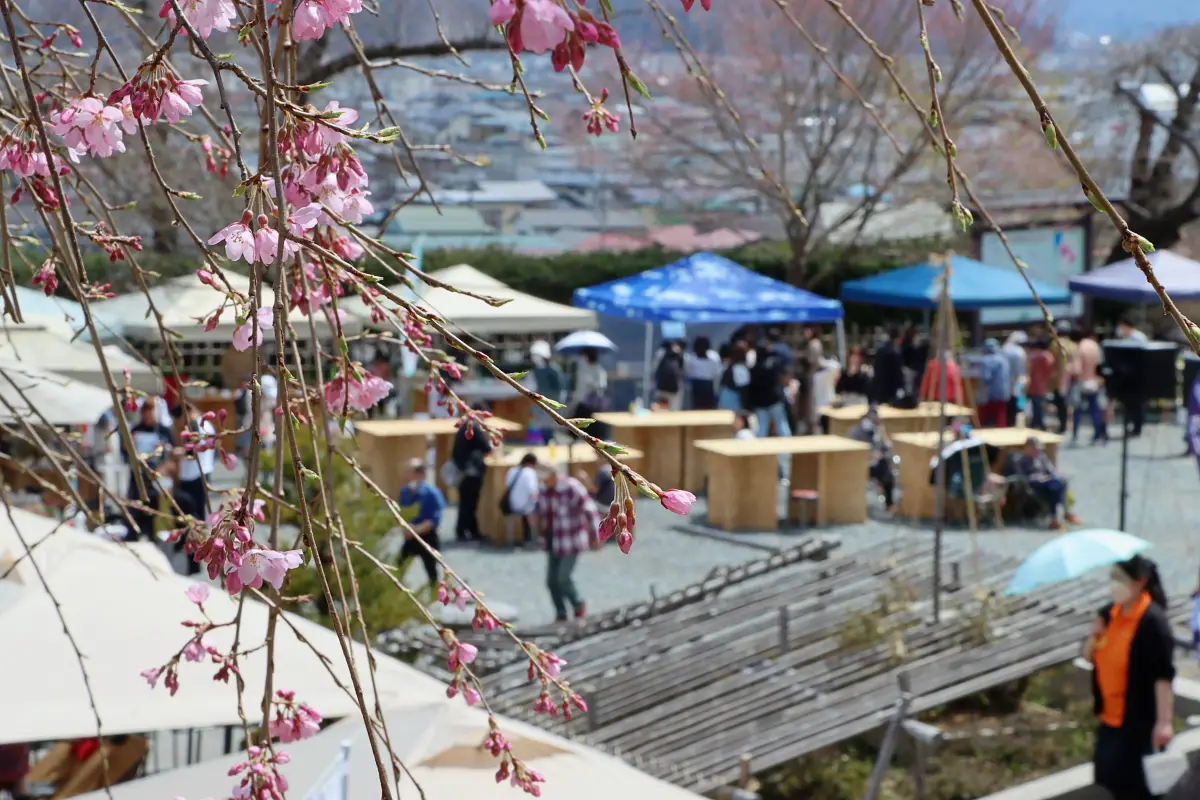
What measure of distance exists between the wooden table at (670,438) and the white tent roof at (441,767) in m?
11.1

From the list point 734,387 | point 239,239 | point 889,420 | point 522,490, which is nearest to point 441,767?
point 239,239

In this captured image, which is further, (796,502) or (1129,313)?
(1129,313)

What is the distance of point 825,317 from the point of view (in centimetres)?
1769

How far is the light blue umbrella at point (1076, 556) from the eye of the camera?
6844 millimetres

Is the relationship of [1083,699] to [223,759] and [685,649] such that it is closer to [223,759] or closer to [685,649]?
[685,649]

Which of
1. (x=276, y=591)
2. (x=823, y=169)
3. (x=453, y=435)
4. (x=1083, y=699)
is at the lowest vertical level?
(x=1083, y=699)

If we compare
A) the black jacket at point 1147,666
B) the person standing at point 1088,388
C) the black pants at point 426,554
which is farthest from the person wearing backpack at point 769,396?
the black jacket at point 1147,666

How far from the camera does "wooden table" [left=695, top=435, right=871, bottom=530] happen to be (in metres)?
13.3

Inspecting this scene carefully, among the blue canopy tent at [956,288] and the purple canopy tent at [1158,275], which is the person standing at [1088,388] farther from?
the purple canopy tent at [1158,275]

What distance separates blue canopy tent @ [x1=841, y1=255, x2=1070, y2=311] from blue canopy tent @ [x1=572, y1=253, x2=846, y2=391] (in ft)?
7.03

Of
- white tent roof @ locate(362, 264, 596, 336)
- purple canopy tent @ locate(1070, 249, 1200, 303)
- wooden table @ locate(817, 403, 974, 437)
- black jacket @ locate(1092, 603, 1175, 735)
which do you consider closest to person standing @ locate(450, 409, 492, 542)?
white tent roof @ locate(362, 264, 596, 336)

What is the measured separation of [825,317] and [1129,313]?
11.9 m

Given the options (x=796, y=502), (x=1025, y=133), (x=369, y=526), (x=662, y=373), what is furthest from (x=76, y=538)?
(x=1025, y=133)

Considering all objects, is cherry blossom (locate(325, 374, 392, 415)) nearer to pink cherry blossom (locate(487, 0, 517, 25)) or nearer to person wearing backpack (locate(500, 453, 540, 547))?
pink cherry blossom (locate(487, 0, 517, 25))
